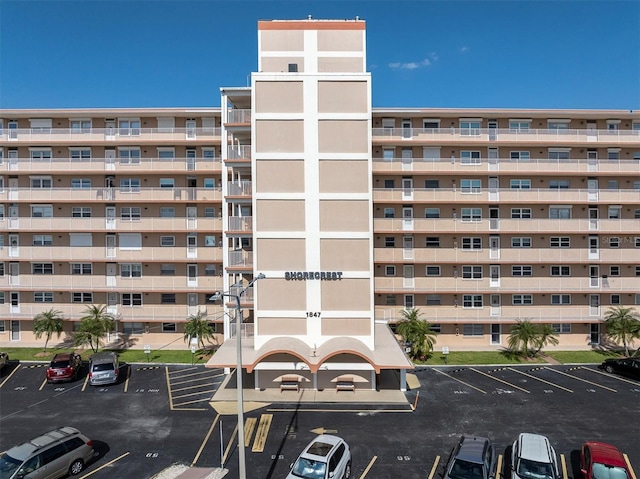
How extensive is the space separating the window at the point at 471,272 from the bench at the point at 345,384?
14862 mm

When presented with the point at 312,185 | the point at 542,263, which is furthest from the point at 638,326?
the point at 312,185

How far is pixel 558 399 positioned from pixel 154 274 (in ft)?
102

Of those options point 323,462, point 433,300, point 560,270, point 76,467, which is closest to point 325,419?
point 323,462

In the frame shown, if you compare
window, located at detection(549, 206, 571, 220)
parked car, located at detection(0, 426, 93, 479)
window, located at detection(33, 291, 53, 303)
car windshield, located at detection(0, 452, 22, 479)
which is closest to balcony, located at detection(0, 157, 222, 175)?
window, located at detection(33, 291, 53, 303)

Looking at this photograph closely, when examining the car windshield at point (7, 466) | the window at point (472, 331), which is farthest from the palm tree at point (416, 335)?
the car windshield at point (7, 466)

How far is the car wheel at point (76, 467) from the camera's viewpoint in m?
17.4

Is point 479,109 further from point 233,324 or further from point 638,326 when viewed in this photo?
point 233,324

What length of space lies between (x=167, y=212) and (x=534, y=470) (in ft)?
101

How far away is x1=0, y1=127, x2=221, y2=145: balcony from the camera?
115 ft

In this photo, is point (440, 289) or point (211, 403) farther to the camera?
point (440, 289)

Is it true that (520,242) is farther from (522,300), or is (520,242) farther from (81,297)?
(81,297)

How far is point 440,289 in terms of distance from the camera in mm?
35094

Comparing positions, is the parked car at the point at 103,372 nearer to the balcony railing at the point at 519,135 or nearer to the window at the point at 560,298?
the balcony railing at the point at 519,135

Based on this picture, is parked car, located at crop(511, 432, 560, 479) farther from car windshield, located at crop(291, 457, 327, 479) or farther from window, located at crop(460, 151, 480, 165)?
window, located at crop(460, 151, 480, 165)
